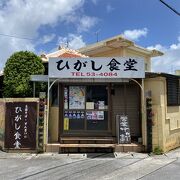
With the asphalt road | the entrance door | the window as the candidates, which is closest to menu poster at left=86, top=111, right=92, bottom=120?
the entrance door

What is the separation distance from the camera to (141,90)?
41.4 ft

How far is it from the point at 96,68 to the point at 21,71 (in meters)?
3.64

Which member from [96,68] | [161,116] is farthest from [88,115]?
[161,116]

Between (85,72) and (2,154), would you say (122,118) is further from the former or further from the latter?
(2,154)

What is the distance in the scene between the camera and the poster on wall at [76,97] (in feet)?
42.0

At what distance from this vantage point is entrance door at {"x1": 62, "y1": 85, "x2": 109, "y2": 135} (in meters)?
12.7

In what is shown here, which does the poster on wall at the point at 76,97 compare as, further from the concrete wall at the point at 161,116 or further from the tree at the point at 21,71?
the concrete wall at the point at 161,116

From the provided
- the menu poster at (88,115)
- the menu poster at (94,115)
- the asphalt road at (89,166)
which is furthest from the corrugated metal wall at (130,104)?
the asphalt road at (89,166)

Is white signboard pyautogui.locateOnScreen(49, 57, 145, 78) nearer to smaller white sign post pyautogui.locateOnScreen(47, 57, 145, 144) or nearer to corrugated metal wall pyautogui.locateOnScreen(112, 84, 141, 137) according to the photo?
smaller white sign post pyautogui.locateOnScreen(47, 57, 145, 144)

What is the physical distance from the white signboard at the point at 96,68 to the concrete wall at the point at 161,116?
684mm

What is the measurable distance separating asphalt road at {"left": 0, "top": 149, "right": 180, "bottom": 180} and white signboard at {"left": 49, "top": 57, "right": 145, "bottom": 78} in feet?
9.83

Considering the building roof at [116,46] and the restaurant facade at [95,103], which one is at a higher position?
the building roof at [116,46]

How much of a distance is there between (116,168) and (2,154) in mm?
4680

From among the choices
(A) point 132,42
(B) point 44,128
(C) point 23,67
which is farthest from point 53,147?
(A) point 132,42
